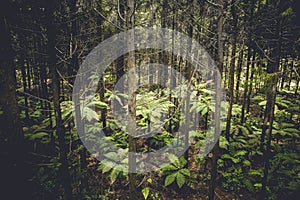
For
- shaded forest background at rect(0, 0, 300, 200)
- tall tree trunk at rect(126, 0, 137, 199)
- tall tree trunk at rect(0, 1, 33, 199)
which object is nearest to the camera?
tall tree trunk at rect(126, 0, 137, 199)

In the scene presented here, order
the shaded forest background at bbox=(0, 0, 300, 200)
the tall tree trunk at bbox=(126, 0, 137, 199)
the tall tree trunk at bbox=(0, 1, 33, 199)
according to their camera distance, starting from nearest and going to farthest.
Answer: the tall tree trunk at bbox=(126, 0, 137, 199) → the shaded forest background at bbox=(0, 0, 300, 200) → the tall tree trunk at bbox=(0, 1, 33, 199)

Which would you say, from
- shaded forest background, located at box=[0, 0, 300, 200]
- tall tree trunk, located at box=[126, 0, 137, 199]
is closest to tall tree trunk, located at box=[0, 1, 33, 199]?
shaded forest background, located at box=[0, 0, 300, 200]

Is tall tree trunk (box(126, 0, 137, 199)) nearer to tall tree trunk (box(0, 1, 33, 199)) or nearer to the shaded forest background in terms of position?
the shaded forest background

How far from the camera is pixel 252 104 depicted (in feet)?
54.6

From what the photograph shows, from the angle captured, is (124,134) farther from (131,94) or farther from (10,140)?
(131,94)

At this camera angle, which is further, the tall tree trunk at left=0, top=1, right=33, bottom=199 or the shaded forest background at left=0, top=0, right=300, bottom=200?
the tall tree trunk at left=0, top=1, right=33, bottom=199

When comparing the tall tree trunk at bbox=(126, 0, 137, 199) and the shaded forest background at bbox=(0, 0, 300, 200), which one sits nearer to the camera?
the tall tree trunk at bbox=(126, 0, 137, 199)

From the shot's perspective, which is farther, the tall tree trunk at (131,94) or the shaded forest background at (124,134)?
the shaded forest background at (124,134)

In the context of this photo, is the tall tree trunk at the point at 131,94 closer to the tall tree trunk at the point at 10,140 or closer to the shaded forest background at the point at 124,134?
the shaded forest background at the point at 124,134

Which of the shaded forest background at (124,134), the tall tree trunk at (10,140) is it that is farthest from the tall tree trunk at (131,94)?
the tall tree trunk at (10,140)

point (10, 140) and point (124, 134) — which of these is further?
point (124, 134)

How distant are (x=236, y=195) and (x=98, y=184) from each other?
546cm

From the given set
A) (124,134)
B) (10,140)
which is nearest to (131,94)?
(10,140)

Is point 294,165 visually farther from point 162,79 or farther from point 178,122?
point 162,79
